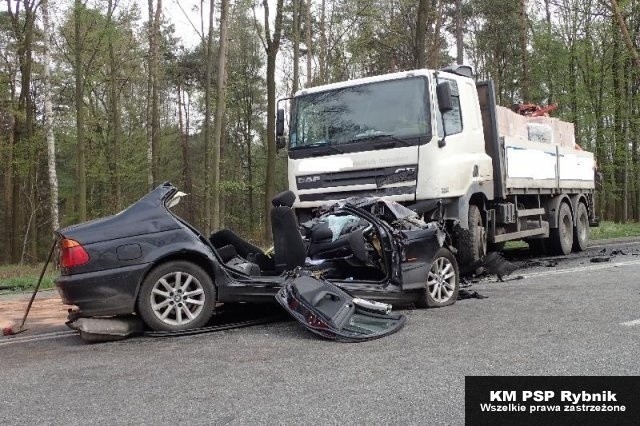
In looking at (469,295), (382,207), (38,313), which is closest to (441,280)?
(469,295)

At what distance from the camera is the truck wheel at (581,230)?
1322 centimetres

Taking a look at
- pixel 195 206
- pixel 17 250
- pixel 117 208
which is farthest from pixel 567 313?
pixel 195 206

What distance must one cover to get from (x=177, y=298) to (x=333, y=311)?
147 centimetres

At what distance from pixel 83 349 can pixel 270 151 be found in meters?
17.0

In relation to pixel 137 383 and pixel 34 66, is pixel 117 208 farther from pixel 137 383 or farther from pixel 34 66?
pixel 137 383

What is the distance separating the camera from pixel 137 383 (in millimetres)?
3998

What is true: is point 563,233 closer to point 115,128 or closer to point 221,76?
point 221,76

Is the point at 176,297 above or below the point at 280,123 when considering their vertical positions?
below

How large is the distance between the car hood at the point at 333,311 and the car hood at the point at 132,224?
1305 mm

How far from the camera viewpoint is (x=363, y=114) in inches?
331

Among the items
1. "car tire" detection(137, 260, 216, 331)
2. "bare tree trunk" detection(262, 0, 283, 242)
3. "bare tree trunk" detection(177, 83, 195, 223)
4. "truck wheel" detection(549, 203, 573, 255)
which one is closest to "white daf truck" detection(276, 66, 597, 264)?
"truck wheel" detection(549, 203, 573, 255)

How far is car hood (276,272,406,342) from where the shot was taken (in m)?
5.12

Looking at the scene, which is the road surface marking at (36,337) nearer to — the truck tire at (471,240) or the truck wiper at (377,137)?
the truck wiper at (377,137)

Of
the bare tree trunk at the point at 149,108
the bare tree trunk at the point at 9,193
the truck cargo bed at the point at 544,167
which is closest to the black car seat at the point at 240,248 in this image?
the truck cargo bed at the point at 544,167
